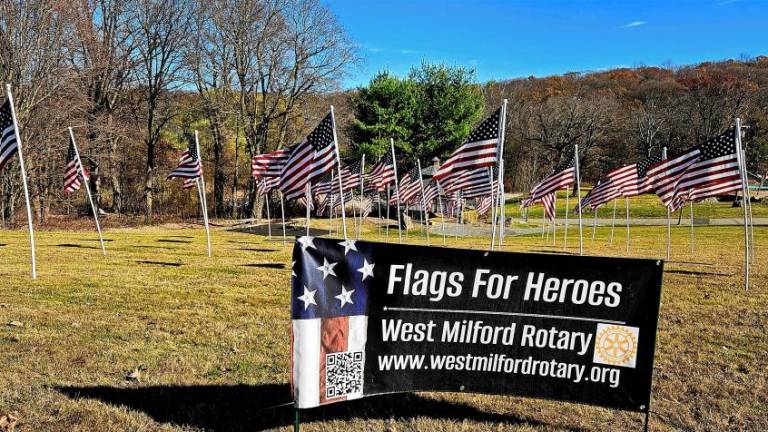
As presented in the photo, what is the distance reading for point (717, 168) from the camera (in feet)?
36.4

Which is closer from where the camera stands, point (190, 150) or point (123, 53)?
point (190, 150)

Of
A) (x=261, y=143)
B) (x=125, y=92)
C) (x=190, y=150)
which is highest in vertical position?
(x=125, y=92)

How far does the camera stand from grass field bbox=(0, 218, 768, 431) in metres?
4.20

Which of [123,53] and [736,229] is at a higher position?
[123,53]

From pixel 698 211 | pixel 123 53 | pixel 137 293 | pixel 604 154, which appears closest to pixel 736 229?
pixel 698 211

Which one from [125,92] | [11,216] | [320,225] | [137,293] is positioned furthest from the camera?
[125,92]

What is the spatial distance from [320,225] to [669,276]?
22788 millimetres

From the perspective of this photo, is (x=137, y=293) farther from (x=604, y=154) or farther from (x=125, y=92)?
(x=604, y=154)

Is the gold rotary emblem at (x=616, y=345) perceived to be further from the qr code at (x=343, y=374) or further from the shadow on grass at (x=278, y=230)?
the shadow on grass at (x=278, y=230)

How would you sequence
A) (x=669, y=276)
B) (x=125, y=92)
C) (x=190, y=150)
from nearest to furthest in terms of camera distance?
(x=669, y=276), (x=190, y=150), (x=125, y=92)

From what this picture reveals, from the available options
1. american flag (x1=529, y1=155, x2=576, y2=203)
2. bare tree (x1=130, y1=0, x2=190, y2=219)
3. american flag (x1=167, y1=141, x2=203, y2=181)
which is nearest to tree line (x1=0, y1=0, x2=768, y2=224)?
bare tree (x1=130, y1=0, x2=190, y2=219)

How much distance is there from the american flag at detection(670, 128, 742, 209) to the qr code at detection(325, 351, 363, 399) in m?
9.96

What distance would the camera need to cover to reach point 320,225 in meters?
32.9

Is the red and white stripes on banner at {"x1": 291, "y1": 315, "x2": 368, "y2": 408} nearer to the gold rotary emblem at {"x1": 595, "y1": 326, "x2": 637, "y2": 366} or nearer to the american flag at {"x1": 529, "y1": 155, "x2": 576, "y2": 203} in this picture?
the gold rotary emblem at {"x1": 595, "y1": 326, "x2": 637, "y2": 366}
